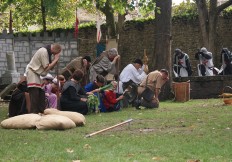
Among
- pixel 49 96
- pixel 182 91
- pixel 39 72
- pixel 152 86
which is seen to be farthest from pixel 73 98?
pixel 182 91

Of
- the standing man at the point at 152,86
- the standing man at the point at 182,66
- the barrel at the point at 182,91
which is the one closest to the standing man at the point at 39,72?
the standing man at the point at 152,86

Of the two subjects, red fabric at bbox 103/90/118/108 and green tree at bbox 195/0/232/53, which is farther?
green tree at bbox 195/0/232/53

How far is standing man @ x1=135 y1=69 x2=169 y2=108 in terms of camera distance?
48.9ft

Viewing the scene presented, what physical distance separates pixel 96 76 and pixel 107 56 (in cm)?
100

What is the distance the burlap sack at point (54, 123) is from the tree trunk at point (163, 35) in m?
9.38

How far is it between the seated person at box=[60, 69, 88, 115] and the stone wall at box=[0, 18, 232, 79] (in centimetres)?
1106

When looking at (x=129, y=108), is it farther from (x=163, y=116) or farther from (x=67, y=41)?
(x=67, y=41)

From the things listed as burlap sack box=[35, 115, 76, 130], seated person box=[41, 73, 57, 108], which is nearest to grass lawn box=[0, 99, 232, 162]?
burlap sack box=[35, 115, 76, 130]

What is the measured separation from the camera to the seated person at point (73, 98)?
1352 cm

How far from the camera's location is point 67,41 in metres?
26.2

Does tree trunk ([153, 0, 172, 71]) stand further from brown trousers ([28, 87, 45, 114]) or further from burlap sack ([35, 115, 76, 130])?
burlap sack ([35, 115, 76, 130])

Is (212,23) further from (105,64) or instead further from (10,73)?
(105,64)

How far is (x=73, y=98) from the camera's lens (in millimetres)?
13555

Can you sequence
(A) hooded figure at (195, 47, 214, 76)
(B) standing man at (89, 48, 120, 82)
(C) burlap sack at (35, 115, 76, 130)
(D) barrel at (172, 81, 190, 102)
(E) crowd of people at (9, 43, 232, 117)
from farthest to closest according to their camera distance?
1. (A) hooded figure at (195, 47, 214, 76)
2. (D) barrel at (172, 81, 190, 102)
3. (B) standing man at (89, 48, 120, 82)
4. (E) crowd of people at (9, 43, 232, 117)
5. (C) burlap sack at (35, 115, 76, 130)
